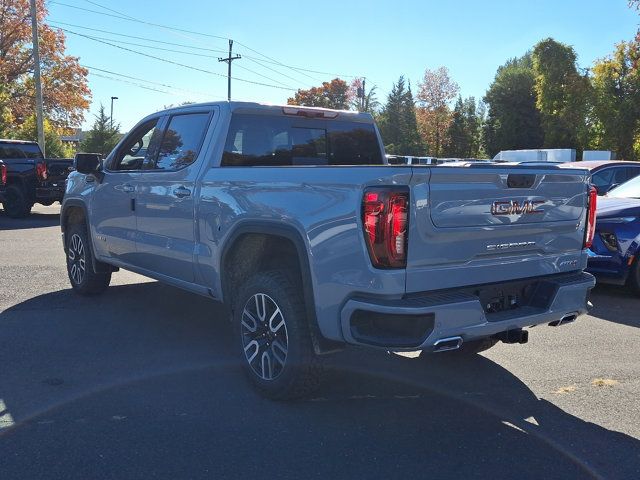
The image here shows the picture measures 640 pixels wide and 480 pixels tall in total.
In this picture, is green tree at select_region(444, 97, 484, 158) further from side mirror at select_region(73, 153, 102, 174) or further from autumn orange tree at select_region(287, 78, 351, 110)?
side mirror at select_region(73, 153, 102, 174)

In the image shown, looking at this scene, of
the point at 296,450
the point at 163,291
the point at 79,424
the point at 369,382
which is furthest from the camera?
the point at 163,291

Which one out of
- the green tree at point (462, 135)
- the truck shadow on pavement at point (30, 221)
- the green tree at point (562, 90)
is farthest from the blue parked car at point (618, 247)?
the green tree at point (462, 135)

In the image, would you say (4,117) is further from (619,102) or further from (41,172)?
(619,102)

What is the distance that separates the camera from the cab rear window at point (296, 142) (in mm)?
5180

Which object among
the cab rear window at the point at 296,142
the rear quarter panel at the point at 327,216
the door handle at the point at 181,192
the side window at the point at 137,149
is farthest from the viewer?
the side window at the point at 137,149

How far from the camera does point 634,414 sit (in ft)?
13.3

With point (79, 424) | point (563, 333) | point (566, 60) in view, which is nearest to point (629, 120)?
point (566, 60)

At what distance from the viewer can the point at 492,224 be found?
3713mm

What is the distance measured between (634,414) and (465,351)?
55.9 inches

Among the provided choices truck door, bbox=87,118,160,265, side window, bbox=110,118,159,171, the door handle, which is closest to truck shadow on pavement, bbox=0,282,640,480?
truck door, bbox=87,118,160,265

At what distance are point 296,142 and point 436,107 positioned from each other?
166 feet

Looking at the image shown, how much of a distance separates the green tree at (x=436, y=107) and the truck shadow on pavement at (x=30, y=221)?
4109 centimetres

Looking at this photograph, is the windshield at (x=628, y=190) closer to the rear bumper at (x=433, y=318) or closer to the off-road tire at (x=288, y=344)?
the rear bumper at (x=433, y=318)

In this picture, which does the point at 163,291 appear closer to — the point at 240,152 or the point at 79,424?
the point at 240,152
